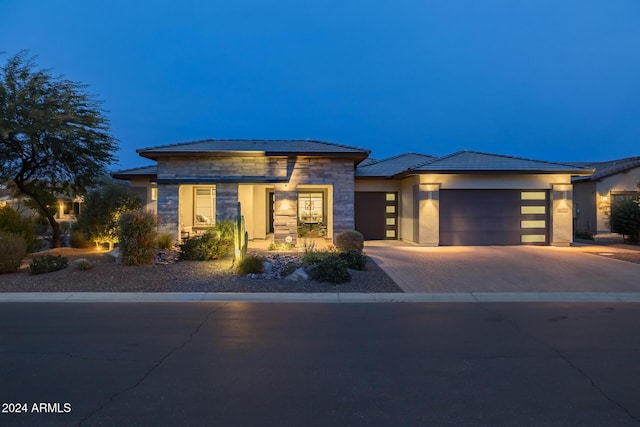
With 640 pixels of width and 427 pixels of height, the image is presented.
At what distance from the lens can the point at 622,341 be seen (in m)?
6.48

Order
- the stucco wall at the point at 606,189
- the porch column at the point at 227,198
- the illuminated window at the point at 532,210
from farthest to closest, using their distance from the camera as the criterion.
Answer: the stucco wall at the point at 606,189
the illuminated window at the point at 532,210
the porch column at the point at 227,198

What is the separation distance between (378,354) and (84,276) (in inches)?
360

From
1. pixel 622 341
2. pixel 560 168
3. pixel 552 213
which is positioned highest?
pixel 560 168

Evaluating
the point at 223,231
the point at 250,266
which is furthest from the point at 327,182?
the point at 250,266

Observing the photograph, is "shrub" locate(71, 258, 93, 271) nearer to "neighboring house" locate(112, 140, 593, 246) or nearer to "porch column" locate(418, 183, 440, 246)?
"neighboring house" locate(112, 140, 593, 246)

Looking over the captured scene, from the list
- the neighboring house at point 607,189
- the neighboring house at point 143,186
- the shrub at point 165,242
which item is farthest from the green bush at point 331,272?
the neighboring house at point 607,189

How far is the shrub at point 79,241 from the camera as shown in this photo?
18.4m

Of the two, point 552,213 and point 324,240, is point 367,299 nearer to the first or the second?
point 324,240

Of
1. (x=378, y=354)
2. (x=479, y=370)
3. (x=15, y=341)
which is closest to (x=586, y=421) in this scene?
(x=479, y=370)

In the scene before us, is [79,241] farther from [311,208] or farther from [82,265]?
[311,208]

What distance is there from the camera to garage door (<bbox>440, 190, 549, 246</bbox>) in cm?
1933

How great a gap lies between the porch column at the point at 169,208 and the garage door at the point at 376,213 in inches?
349

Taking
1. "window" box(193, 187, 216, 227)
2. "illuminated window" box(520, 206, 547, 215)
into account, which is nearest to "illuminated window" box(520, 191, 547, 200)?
"illuminated window" box(520, 206, 547, 215)

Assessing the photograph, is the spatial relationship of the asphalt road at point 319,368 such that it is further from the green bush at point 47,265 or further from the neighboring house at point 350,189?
the neighboring house at point 350,189
